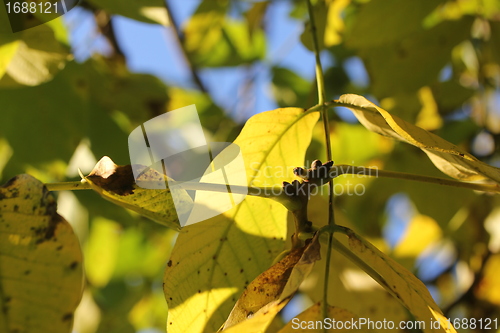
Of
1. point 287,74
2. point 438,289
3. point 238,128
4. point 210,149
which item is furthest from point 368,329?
point 438,289

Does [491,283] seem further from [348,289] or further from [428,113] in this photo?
[348,289]

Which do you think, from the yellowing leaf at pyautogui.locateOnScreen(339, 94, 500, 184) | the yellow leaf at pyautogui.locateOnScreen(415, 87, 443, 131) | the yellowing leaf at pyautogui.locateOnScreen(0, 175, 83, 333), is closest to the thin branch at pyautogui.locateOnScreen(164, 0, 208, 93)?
the yellow leaf at pyautogui.locateOnScreen(415, 87, 443, 131)

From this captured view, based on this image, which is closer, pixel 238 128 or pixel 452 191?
pixel 452 191

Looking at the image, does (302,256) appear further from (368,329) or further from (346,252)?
(368,329)

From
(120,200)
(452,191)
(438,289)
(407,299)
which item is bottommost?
(438,289)

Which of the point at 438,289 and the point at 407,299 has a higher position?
the point at 407,299

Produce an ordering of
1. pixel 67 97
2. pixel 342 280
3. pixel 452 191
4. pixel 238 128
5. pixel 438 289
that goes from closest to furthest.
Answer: pixel 342 280 < pixel 67 97 < pixel 452 191 < pixel 238 128 < pixel 438 289
